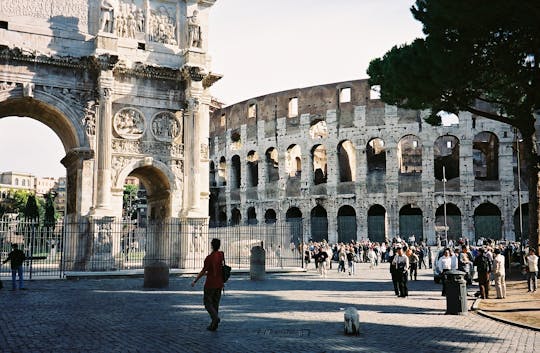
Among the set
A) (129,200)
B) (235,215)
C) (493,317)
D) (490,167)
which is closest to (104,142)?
(493,317)

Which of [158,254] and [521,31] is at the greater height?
[521,31]

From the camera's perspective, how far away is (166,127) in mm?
19500

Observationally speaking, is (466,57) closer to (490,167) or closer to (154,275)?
(154,275)

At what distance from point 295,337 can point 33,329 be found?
356 centimetres

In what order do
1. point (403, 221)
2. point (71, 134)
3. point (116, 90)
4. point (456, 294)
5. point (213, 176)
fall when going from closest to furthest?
1. point (456, 294)
2. point (71, 134)
3. point (116, 90)
4. point (403, 221)
5. point (213, 176)

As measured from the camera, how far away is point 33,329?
739cm

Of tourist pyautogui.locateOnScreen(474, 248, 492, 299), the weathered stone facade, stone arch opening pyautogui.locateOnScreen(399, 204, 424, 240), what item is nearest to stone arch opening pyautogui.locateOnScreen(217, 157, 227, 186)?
stone arch opening pyautogui.locateOnScreen(399, 204, 424, 240)

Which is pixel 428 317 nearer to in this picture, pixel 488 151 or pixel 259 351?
pixel 259 351

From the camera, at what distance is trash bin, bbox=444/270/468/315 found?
9.28 m

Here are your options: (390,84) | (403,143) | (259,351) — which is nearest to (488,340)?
(259,351)

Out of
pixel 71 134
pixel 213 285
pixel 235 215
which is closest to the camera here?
pixel 213 285

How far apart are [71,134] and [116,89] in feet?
7.02

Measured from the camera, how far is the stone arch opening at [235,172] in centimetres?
4144

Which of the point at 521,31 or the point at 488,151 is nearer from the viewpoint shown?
the point at 521,31
